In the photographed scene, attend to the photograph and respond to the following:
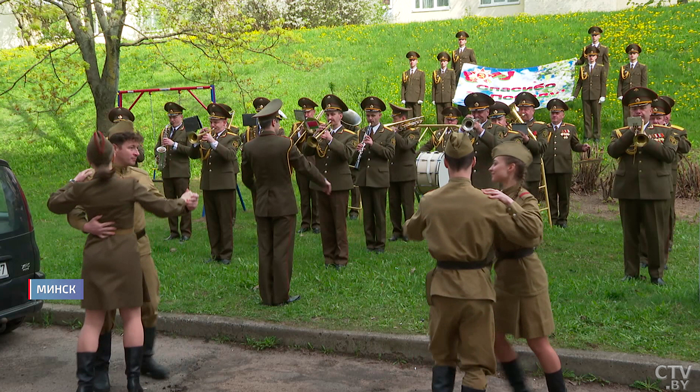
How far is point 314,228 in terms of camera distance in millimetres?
12312

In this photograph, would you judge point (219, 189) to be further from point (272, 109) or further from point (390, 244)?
point (272, 109)

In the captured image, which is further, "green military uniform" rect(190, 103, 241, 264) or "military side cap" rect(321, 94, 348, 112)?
"green military uniform" rect(190, 103, 241, 264)

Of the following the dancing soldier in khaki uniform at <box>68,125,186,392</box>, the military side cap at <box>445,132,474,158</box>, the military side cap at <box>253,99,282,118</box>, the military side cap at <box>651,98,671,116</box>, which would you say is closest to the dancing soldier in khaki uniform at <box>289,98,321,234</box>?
the military side cap at <box>253,99,282,118</box>

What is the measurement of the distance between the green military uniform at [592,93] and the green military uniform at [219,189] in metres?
10.1

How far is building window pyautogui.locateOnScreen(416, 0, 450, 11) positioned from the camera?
36125 mm

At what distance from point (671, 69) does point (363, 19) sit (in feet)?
55.6

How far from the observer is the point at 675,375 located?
548 centimetres

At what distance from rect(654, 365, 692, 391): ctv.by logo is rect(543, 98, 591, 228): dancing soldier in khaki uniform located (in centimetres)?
636

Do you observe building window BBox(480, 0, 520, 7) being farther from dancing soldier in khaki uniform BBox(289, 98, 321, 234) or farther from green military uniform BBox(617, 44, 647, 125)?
dancing soldier in khaki uniform BBox(289, 98, 321, 234)

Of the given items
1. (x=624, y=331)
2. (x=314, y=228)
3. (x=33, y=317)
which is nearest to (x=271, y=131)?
(x=33, y=317)

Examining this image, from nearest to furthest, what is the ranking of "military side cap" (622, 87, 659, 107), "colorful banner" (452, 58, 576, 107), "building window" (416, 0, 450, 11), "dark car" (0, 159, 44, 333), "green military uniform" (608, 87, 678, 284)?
"dark car" (0, 159, 44, 333), "military side cap" (622, 87, 659, 107), "green military uniform" (608, 87, 678, 284), "colorful banner" (452, 58, 576, 107), "building window" (416, 0, 450, 11)

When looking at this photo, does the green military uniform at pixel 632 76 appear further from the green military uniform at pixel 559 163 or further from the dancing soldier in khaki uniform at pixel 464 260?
the dancing soldier in khaki uniform at pixel 464 260

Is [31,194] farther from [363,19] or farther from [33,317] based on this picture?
[363,19]

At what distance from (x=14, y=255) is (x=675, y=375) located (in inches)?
223
